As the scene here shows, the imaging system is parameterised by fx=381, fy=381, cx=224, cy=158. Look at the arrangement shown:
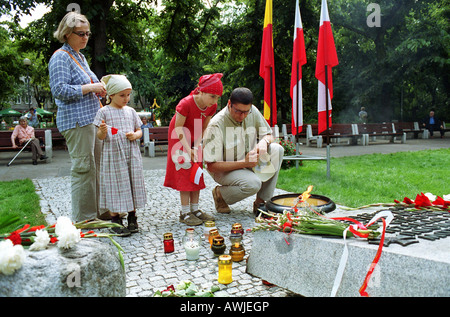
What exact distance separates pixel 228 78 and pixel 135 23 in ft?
21.6

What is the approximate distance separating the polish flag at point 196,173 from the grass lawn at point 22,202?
1782mm

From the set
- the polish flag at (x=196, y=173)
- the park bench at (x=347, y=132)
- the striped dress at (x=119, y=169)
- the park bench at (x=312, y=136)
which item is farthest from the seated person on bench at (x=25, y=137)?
the park bench at (x=347, y=132)

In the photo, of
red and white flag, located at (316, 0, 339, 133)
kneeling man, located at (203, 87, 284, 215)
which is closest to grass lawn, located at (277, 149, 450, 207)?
red and white flag, located at (316, 0, 339, 133)

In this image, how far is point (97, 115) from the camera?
3.86m

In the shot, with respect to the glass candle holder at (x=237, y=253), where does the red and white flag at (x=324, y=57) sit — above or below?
above

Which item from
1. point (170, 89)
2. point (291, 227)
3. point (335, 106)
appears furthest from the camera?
point (335, 106)

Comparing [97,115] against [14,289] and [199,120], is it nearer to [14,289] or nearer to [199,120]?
[199,120]

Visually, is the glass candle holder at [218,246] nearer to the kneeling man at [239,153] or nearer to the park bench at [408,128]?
the kneeling man at [239,153]

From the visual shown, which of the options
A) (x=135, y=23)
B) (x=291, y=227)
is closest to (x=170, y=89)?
(x=135, y=23)

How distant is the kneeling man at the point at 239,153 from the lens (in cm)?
426

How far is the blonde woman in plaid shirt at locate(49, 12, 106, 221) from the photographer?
3678 mm

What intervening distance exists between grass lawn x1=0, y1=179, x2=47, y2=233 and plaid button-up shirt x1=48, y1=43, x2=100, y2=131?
116 centimetres

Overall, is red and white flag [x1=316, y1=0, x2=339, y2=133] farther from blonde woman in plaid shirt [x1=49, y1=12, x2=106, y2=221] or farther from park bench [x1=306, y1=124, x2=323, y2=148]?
park bench [x1=306, y1=124, x2=323, y2=148]
